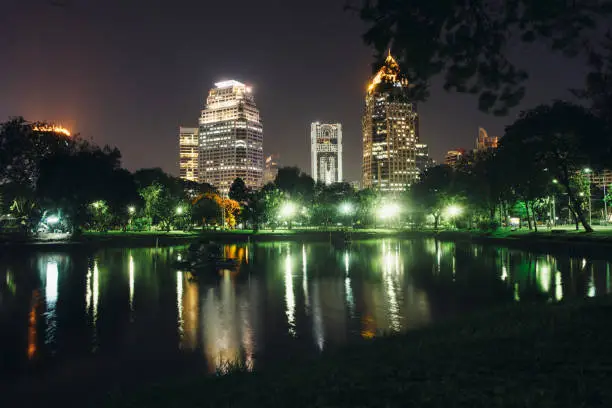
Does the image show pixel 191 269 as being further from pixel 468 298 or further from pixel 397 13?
pixel 397 13

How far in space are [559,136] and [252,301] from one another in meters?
47.9

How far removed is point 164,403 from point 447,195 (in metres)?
103

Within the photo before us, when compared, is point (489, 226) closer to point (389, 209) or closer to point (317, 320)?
point (389, 209)

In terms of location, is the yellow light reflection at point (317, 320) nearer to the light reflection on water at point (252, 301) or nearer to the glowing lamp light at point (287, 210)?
the light reflection on water at point (252, 301)

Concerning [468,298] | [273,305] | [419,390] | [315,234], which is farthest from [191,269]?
[315,234]

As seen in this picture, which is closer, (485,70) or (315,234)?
(485,70)

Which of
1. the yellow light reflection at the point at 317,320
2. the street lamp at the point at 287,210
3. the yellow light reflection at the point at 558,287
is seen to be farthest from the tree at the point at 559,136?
the street lamp at the point at 287,210

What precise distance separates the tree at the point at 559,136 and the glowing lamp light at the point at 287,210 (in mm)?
57750

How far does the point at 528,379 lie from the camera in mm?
6473

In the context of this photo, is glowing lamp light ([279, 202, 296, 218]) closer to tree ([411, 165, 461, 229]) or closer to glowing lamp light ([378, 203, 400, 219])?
glowing lamp light ([378, 203, 400, 219])

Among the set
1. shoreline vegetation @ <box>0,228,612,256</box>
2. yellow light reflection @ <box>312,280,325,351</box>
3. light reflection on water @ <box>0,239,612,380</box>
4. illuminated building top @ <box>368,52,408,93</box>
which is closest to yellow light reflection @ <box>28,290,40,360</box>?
light reflection on water @ <box>0,239,612,380</box>

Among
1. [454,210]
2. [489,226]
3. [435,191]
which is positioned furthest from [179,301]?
[435,191]

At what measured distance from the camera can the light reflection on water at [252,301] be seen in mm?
12773

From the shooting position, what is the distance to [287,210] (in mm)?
108938
